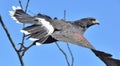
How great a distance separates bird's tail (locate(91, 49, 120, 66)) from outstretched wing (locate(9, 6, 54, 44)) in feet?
2.96

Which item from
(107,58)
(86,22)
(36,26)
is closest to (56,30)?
(36,26)

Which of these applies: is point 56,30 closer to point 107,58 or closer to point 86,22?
point 107,58

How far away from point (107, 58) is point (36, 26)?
1.74 meters

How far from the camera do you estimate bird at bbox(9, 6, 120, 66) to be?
3.28m

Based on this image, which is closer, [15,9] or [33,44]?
[33,44]

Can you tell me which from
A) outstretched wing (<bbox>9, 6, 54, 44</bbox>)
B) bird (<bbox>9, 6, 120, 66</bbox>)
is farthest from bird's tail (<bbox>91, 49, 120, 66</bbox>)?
outstretched wing (<bbox>9, 6, 54, 44</bbox>)

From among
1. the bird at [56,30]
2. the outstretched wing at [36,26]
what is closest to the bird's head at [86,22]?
the bird at [56,30]

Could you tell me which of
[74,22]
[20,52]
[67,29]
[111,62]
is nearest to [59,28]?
[67,29]

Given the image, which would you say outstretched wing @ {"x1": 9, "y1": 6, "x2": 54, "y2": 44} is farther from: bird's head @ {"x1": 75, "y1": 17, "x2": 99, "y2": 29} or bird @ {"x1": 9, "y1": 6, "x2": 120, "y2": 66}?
bird's head @ {"x1": 75, "y1": 17, "x2": 99, "y2": 29}

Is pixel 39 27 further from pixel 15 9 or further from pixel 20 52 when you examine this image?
pixel 20 52

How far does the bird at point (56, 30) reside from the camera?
3275 mm

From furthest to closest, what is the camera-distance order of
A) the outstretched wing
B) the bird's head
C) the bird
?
the bird's head
the outstretched wing
the bird

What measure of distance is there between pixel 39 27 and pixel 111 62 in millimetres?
1854

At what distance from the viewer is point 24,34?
3506mm
